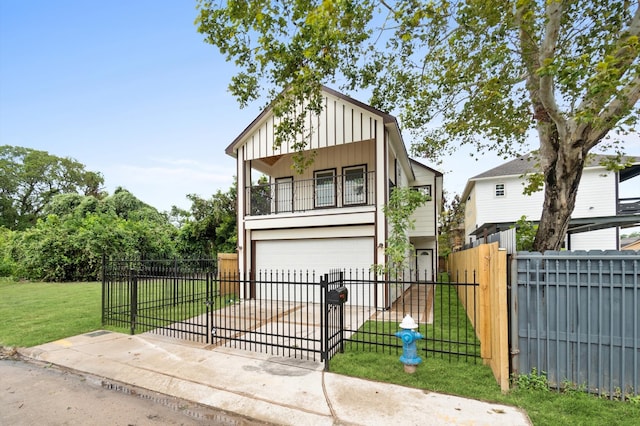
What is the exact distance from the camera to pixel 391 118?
1015 cm

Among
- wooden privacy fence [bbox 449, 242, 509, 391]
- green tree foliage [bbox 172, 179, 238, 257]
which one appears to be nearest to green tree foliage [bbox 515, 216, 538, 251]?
wooden privacy fence [bbox 449, 242, 509, 391]

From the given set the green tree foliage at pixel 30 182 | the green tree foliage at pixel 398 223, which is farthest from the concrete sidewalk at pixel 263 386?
the green tree foliage at pixel 30 182

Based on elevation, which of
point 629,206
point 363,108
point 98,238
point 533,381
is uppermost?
point 363,108

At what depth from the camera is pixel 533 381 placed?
4152mm

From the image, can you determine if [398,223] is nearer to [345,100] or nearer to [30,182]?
[345,100]

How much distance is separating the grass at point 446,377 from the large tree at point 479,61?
3789 millimetres

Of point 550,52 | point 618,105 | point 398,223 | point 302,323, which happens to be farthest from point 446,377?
point 550,52

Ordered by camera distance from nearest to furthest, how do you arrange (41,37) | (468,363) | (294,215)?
(468,363) < (41,37) < (294,215)

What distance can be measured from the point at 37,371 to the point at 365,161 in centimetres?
1063

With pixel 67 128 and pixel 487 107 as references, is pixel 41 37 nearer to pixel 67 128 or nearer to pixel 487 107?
pixel 67 128

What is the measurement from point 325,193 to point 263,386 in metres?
9.00

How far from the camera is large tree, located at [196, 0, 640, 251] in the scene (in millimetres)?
5797

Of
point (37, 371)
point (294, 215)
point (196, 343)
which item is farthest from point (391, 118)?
point (37, 371)

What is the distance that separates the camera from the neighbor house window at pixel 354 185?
11.9 metres
